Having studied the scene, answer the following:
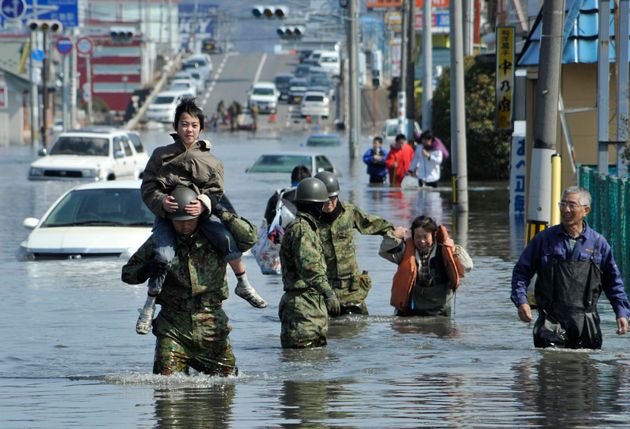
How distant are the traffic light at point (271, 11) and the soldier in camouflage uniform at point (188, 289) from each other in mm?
55919

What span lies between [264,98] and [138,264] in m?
94.0

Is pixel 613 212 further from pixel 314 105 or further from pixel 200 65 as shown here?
pixel 200 65

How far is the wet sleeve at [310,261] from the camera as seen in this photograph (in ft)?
39.6

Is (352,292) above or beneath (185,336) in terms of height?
beneath

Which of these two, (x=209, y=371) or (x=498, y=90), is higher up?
(x=498, y=90)

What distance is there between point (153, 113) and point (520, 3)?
64316 millimetres

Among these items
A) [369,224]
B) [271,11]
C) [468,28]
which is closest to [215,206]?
[369,224]

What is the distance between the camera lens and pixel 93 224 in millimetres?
19609

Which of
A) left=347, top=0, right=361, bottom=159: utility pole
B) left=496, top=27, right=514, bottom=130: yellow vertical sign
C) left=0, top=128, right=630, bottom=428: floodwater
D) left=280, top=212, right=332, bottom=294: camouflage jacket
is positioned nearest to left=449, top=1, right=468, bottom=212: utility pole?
left=496, top=27, right=514, bottom=130: yellow vertical sign

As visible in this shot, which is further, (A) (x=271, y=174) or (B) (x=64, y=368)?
(A) (x=271, y=174)

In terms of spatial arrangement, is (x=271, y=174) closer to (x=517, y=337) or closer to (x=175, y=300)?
(x=517, y=337)

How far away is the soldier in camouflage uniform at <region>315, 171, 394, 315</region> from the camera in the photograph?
13.7m

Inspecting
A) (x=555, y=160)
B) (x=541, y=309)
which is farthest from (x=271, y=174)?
(x=541, y=309)

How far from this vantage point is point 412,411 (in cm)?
963
